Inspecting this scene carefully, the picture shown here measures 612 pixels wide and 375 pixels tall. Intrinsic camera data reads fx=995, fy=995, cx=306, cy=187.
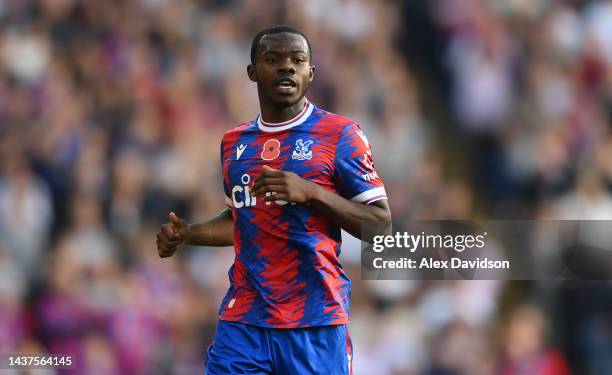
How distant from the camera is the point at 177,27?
30.9ft

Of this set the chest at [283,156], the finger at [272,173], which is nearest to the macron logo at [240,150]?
the chest at [283,156]

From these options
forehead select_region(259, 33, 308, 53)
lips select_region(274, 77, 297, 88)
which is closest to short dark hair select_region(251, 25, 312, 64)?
forehead select_region(259, 33, 308, 53)

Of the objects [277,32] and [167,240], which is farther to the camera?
[167,240]

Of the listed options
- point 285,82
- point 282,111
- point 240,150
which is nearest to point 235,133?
point 240,150

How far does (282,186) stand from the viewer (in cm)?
360

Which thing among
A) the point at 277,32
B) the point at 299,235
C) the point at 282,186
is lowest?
the point at 299,235

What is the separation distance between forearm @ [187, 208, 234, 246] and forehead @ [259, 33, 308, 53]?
829 mm

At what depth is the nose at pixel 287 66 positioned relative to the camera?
390cm

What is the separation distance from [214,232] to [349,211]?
0.80m

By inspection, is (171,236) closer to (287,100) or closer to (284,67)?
(287,100)

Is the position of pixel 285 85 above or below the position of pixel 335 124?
above

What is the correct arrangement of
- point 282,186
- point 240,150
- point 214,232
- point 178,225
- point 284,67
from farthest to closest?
point 214,232, point 178,225, point 240,150, point 284,67, point 282,186

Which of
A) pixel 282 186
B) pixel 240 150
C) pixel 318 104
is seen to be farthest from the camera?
pixel 318 104

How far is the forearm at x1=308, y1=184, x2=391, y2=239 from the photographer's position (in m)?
3.72
